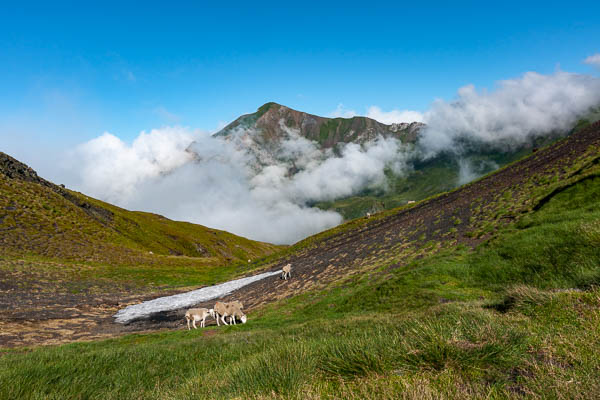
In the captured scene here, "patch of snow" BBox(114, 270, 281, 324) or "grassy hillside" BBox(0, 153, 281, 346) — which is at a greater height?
"grassy hillside" BBox(0, 153, 281, 346)

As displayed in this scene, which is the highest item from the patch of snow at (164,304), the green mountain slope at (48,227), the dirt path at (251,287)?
the green mountain slope at (48,227)

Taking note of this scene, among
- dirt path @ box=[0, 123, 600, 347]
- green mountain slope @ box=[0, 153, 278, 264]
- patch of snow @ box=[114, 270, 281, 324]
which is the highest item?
green mountain slope @ box=[0, 153, 278, 264]

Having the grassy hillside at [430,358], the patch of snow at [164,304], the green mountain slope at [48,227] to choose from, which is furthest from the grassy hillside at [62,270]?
the grassy hillside at [430,358]

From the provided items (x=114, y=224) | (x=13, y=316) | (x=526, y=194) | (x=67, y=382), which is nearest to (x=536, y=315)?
(x=67, y=382)

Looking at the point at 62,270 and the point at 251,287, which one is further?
the point at 62,270

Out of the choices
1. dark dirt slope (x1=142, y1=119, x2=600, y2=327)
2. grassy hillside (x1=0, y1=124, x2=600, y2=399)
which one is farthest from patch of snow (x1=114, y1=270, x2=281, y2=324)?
grassy hillside (x1=0, y1=124, x2=600, y2=399)

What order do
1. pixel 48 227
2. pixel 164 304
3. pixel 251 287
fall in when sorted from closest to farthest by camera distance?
pixel 164 304 < pixel 251 287 < pixel 48 227

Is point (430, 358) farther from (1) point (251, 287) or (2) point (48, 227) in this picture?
(2) point (48, 227)

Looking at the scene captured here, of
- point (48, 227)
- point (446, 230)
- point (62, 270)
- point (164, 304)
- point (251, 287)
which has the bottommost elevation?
point (251, 287)

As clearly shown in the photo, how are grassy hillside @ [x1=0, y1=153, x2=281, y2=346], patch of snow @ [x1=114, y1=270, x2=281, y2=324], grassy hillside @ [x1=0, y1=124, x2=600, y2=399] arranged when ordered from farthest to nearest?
patch of snow @ [x1=114, y1=270, x2=281, y2=324], grassy hillside @ [x1=0, y1=153, x2=281, y2=346], grassy hillside @ [x1=0, y1=124, x2=600, y2=399]

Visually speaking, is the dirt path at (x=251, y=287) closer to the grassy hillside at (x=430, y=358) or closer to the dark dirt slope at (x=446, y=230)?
the dark dirt slope at (x=446, y=230)

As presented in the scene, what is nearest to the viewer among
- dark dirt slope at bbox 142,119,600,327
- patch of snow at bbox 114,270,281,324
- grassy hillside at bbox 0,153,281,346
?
dark dirt slope at bbox 142,119,600,327

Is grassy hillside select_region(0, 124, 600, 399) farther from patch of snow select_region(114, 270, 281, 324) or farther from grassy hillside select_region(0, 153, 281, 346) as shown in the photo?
patch of snow select_region(114, 270, 281, 324)

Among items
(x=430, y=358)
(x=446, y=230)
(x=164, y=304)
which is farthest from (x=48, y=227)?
(x=430, y=358)
